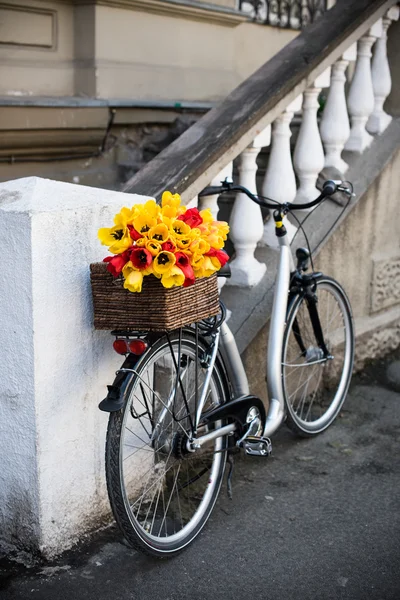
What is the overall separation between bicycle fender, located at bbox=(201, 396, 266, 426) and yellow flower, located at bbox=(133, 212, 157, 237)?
2.80 feet

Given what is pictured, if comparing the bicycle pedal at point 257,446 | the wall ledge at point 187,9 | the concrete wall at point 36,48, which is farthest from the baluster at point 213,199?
the wall ledge at point 187,9

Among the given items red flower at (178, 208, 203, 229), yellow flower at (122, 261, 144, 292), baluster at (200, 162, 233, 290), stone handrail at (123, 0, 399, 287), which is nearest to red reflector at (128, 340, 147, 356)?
yellow flower at (122, 261, 144, 292)

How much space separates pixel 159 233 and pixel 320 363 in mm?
1854

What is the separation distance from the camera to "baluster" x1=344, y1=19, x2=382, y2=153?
511 cm

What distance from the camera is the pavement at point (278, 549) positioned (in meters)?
3.16

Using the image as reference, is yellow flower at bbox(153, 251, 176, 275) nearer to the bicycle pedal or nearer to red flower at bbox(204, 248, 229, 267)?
red flower at bbox(204, 248, 229, 267)

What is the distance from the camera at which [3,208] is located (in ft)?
10.1

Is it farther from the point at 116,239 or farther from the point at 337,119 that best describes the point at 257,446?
the point at 337,119

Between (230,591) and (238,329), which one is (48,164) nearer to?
(238,329)

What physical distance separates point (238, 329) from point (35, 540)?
1526 mm

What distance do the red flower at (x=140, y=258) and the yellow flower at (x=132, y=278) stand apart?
17 millimetres

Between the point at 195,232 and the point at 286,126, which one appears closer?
the point at 195,232

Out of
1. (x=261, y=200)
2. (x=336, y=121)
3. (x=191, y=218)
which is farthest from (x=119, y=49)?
(x=191, y=218)

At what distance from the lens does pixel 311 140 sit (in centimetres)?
482
